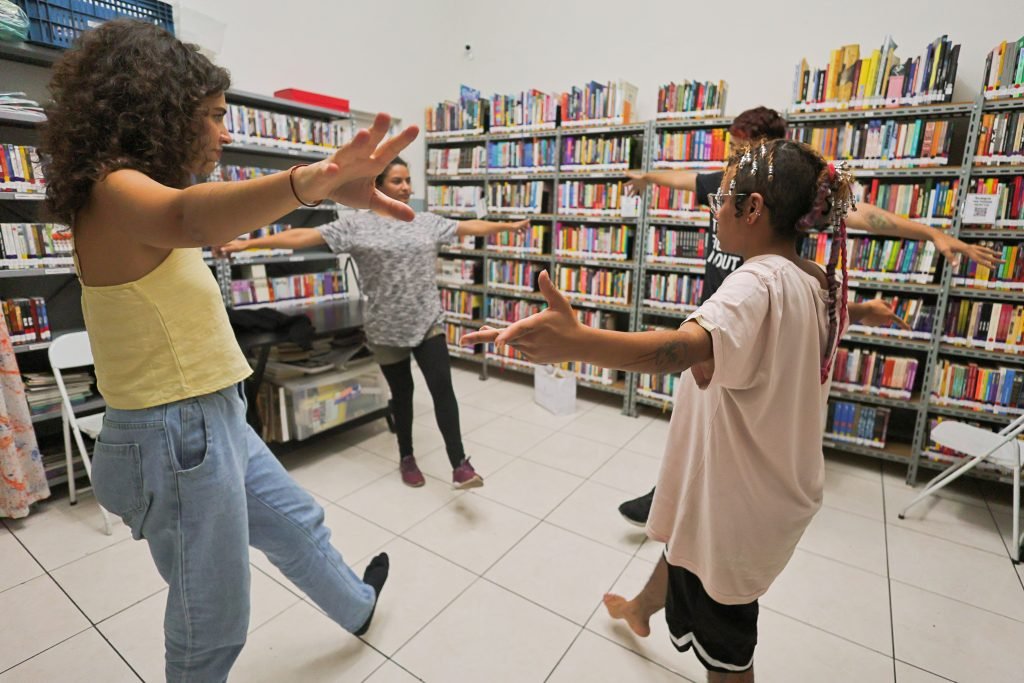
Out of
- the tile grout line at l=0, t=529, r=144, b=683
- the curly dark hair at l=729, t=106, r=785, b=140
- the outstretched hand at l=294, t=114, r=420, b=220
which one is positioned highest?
the curly dark hair at l=729, t=106, r=785, b=140

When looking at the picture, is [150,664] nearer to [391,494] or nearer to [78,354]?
Result: [391,494]

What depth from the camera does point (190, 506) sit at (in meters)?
1.04

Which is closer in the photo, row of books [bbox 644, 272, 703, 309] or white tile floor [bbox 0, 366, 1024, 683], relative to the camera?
white tile floor [bbox 0, 366, 1024, 683]

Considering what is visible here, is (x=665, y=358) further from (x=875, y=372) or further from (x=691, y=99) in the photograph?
(x=691, y=99)

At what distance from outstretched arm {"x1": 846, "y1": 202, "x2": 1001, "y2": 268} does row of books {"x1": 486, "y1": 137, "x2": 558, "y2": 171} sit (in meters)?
2.41

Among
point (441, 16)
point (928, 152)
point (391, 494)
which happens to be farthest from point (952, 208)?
point (441, 16)

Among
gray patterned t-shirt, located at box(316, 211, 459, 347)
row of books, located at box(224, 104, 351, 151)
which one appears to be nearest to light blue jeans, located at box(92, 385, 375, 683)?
gray patterned t-shirt, located at box(316, 211, 459, 347)

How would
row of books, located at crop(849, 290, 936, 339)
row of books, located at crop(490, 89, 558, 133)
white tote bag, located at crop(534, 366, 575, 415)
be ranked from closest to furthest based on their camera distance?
row of books, located at crop(849, 290, 936, 339) → white tote bag, located at crop(534, 366, 575, 415) → row of books, located at crop(490, 89, 558, 133)

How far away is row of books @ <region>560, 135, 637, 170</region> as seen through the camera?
12.2 feet

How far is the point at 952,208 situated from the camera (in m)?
2.77

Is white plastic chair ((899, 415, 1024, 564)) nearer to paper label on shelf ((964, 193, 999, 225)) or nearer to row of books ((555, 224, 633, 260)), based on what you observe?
paper label on shelf ((964, 193, 999, 225))

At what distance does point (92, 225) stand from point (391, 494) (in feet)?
6.78

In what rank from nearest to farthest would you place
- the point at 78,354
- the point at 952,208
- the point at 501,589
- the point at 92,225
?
1. the point at 92,225
2. the point at 501,589
3. the point at 78,354
4. the point at 952,208

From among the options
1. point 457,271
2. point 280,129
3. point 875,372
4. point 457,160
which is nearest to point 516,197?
point 457,160
